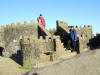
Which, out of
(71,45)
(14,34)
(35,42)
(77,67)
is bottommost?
(77,67)

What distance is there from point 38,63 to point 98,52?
13.6 m

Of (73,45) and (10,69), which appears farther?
(73,45)

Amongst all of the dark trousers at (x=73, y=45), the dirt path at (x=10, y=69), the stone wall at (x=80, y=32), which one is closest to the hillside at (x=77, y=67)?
the dirt path at (x=10, y=69)

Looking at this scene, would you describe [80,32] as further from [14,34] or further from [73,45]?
[14,34]

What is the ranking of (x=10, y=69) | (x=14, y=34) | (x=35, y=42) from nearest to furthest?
1. (x=10, y=69)
2. (x=35, y=42)
3. (x=14, y=34)

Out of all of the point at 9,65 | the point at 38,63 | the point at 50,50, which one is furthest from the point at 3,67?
the point at 50,50

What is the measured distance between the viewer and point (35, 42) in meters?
16.9

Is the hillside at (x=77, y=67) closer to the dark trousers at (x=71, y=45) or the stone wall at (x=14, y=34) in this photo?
the dark trousers at (x=71, y=45)

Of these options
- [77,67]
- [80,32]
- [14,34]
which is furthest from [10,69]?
[80,32]

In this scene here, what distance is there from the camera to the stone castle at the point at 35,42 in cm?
1666

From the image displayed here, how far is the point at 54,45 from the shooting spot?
18000 millimetres

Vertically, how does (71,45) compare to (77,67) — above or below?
above

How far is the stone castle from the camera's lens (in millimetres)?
16656

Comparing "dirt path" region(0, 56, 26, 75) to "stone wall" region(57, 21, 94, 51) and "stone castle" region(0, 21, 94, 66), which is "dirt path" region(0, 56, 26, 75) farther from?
"stone wall" region(57, 21, 94, 51)
